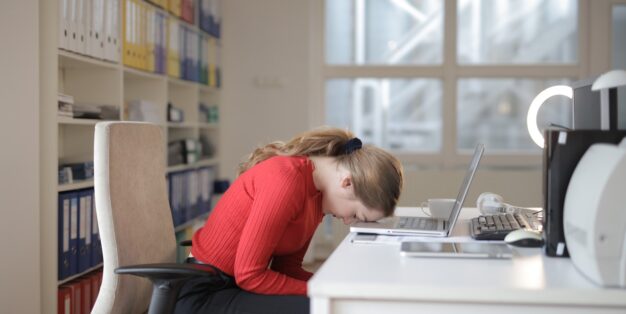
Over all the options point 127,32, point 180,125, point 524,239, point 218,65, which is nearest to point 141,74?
point 127,32

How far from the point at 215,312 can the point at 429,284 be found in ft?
2.12

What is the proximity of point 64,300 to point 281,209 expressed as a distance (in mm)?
1684

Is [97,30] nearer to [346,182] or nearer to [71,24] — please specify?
[71,24]

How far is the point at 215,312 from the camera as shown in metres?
1.74

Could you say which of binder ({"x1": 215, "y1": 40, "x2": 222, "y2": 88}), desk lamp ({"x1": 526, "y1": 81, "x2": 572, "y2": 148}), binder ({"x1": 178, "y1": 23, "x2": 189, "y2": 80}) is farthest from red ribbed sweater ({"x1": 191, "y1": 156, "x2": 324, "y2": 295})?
binder ({"x1": 215, "y1": 40, "x2": 222, "y2": 88})

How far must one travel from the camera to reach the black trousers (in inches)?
67.3

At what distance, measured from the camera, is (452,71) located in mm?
5465

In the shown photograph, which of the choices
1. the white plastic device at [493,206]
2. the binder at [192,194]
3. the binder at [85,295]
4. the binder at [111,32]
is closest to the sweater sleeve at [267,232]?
the white plastic device at [493,206]

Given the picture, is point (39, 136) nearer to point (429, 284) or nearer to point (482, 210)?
point (482, 210)

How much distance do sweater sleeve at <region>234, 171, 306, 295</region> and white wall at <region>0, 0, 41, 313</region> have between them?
1441mm

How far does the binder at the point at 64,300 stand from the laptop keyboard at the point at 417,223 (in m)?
1.49

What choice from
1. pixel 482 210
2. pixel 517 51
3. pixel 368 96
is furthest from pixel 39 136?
pixel 517 51

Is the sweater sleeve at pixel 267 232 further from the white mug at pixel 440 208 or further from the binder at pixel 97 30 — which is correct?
the binder at pixel 97 30

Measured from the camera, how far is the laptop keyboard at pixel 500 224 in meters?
1.86
